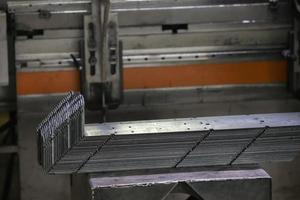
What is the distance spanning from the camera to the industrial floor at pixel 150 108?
349cm

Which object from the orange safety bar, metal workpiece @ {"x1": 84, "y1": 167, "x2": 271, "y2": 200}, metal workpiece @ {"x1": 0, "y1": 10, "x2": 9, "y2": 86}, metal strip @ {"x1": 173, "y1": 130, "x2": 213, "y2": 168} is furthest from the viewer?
the orange safety bar

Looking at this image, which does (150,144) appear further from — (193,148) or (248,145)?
(248,145)

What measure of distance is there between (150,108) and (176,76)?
206 mm

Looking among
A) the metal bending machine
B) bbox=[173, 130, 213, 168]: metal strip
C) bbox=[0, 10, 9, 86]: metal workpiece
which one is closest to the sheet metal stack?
bbox=[173, 130, 213, 168]: metal strip

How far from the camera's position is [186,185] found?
2.49 m

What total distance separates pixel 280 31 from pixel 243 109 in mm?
434

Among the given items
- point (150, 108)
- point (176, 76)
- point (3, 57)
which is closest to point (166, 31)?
point (176, 76)

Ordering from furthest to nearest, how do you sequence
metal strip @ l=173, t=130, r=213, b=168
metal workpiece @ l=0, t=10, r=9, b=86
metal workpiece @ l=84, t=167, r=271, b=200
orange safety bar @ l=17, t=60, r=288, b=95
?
orange safety bar @ l=17, t=60, r=288, b=95 < metal workpiece @ l=0, t=10, r=9, b=86 < metal strip @ l=173, t=130, r=213, b=168 < metal workpiece @ l=84, t=167, r=271, b=200

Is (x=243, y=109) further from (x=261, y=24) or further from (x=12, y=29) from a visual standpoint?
(x=12, y=29)

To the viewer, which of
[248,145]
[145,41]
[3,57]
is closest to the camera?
[248,145]

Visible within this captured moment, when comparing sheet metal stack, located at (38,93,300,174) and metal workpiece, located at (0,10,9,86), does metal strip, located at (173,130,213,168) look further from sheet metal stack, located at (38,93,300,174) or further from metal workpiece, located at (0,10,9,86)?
metal workpiece, located at (0,10,9,86)

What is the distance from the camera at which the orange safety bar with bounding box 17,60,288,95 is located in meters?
3.44

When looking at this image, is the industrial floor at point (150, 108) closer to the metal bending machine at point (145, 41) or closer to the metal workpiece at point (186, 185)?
the metal bending machine at point (145, 41)

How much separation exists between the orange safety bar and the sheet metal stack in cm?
85
